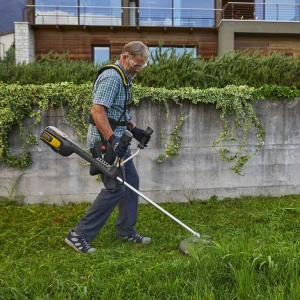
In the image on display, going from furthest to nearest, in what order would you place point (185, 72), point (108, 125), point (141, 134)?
point (185, 72)
point (141, 134)
point (108, 125)

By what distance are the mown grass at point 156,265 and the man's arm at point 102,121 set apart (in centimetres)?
96

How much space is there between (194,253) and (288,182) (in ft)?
9.35

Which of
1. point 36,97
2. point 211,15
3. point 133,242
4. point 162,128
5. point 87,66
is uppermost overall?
point 211,15

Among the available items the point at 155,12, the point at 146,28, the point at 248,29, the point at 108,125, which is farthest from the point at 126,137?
the point at 155,12

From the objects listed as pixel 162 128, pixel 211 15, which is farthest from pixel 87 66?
pixel 211 15

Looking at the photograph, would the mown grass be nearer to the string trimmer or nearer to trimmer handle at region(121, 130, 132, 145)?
the string trimmer

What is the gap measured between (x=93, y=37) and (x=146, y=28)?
1935 millimetres

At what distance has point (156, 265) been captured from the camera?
2.46 metres

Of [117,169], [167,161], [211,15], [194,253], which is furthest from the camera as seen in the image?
[211,15]

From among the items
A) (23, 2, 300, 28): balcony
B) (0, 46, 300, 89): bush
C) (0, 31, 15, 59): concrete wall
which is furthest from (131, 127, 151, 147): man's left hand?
(0, 31, 15, 59): concrete wall

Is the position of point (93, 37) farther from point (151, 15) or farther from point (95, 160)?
point (95, 160)

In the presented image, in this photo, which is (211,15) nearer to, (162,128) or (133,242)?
(162,128)

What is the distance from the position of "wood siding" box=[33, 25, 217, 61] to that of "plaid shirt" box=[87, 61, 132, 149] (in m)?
9.99

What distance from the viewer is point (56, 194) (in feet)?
14.9
